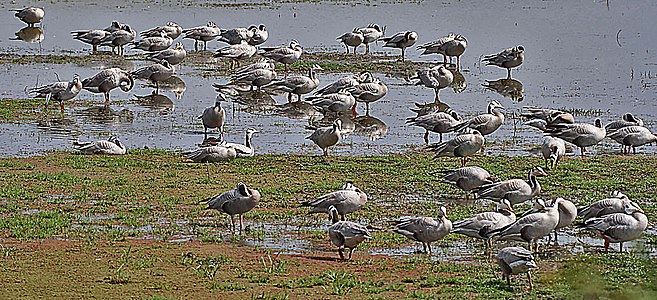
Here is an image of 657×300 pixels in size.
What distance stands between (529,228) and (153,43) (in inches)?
777

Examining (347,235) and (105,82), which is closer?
(347,235)

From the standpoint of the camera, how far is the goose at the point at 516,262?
10742 mm

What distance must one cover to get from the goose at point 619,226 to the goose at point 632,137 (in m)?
6.80

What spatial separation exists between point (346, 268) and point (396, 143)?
9350mm

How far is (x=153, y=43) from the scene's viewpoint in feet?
99.9

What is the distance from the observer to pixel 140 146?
811 inches

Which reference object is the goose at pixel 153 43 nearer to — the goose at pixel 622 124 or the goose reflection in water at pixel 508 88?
the goose reflection in water at pixel 508 88

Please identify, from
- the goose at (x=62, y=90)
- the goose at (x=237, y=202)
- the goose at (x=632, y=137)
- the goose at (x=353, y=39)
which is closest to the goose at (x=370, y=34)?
the goose at (x=353, y=39)

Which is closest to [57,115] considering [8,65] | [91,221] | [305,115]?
[305,115]

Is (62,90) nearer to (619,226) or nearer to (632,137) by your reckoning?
(632,137)

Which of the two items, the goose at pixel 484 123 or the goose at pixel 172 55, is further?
the goose at pixel 172 55

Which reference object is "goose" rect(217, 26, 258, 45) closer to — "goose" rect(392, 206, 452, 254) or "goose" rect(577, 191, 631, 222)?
"goose" rect(577, 191, 631, 222)

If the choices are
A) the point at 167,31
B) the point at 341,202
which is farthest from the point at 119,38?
the point at 341,202

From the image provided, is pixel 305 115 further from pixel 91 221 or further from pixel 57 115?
pixel 91 221
